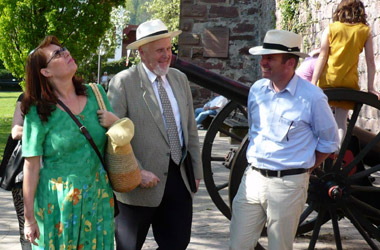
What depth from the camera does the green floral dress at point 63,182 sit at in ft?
11.3

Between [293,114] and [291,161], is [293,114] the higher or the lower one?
the higher one

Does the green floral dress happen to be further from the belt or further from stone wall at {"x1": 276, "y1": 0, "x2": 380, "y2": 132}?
stone wall at {"x1": 276, "y1": 0, "x2": 380, "y2": 132}

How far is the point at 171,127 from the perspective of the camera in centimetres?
407

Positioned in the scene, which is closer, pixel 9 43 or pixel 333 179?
pixel 333 179

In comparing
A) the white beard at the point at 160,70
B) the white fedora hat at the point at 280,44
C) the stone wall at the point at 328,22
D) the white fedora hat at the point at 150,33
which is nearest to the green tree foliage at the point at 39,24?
the stone wall at the point at 328,22

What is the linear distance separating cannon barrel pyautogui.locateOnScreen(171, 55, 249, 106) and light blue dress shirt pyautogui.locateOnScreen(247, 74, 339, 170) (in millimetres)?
950

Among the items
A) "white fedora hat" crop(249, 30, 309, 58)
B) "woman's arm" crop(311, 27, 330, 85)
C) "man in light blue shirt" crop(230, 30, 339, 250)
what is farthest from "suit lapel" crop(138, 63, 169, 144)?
"woman's arm" crop(311, 27, 330, 85)

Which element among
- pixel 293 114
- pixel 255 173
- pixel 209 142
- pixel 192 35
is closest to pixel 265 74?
pixel 293 114

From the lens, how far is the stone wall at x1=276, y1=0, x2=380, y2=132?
7.14m

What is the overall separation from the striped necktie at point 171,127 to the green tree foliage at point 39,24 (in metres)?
11.6

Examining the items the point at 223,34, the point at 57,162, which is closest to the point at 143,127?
the point at 57,162

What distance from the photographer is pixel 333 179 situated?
4707 mm

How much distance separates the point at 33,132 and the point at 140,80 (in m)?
0.85

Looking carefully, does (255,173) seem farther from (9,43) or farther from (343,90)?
(9,43)
